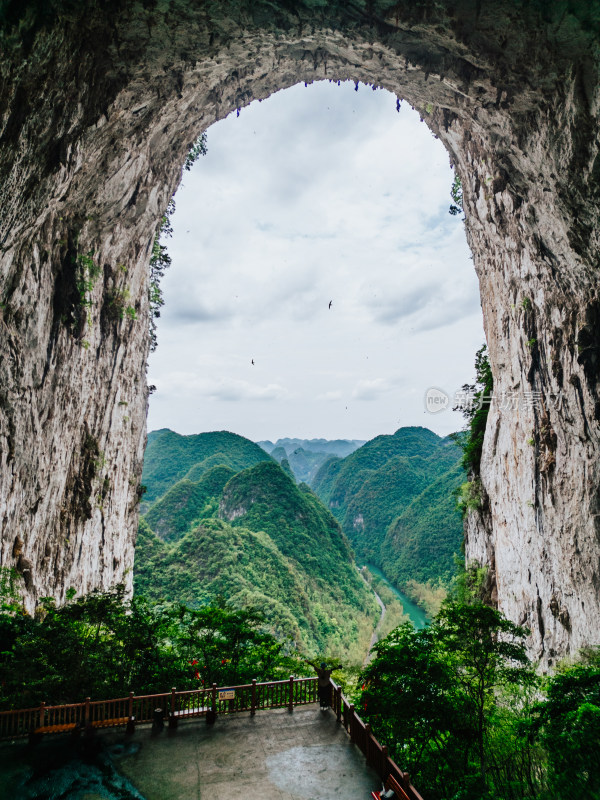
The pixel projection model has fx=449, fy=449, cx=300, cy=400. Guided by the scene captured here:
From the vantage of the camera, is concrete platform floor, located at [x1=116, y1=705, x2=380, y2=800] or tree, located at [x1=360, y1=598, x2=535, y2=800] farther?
tree, located at [x1=360, y1=598, x2=535, y2=800]

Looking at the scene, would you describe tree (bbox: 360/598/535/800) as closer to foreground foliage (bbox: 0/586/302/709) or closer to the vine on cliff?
foreground foliage (bbox: 0/586/302/709)

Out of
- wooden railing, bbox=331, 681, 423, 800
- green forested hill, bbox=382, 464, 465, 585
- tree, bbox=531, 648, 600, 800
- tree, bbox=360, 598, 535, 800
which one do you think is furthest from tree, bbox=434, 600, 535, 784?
green forested hill, bbox=382, 464, 465, 585

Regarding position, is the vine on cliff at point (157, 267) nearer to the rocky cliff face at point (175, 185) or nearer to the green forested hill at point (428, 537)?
the rocky cliff face at point (175, 185)

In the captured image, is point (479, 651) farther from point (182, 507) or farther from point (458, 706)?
point (182, 507)

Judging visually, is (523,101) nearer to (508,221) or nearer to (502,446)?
(508,221)

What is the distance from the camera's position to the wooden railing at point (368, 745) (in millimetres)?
6145

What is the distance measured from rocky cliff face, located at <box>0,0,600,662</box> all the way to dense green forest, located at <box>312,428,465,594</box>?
25.6m

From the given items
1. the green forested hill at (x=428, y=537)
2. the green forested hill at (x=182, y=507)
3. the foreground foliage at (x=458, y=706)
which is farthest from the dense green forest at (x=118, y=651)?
the green forested hill at (x=182, y=507)

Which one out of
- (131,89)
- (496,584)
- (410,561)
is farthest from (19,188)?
(410,561)

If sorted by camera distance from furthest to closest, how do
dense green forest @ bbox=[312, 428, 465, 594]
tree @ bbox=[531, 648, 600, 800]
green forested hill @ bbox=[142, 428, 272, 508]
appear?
1. green forested hill @ bbox=[142, 428, 272, 508]
2. dense green forest @ bbox=[312, 428, 465, 594]
3. tree @ bbox=[531, 648, 600, 800]

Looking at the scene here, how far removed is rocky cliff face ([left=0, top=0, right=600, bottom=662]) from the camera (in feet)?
29.3

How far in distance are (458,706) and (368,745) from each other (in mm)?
1809

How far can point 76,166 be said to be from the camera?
1004 centimetres

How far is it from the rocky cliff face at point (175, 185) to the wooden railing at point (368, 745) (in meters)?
7.44
